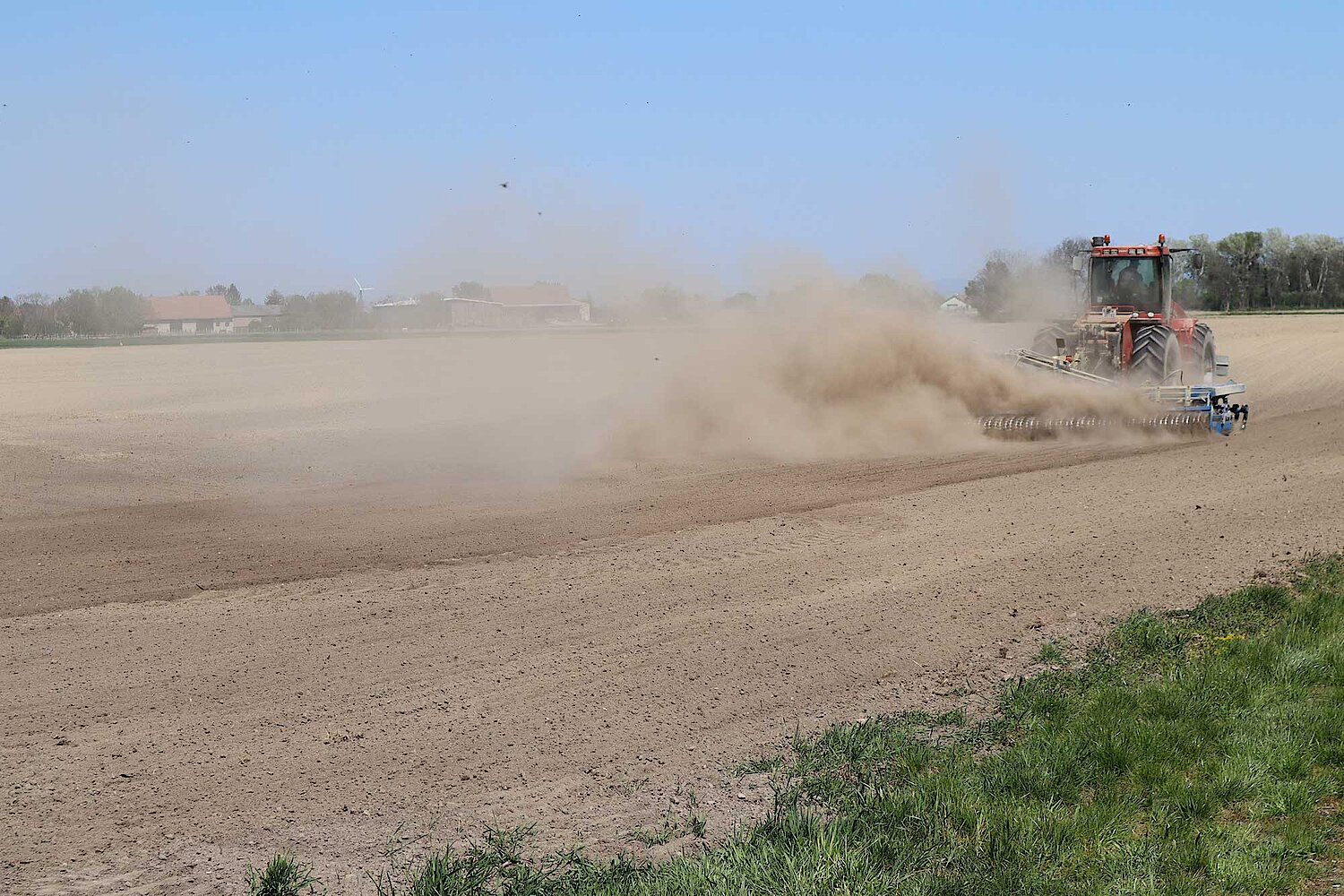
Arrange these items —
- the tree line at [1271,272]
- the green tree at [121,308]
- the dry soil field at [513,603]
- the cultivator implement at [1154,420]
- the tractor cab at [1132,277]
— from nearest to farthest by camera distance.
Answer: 1. the dry soil field at [513,603]
2. the cultivator implement at [1154,420]
3. the tractor cab at [1132,277]
4. the green tree at [121,308]
5. the tree line at [1271,272]

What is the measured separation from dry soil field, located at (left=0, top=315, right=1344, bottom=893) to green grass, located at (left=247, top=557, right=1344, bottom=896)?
48cm

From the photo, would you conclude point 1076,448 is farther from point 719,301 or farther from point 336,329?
point 336,329

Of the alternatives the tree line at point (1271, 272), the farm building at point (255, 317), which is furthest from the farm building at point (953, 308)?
the tree line at point (1271, 272)

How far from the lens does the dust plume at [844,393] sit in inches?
741

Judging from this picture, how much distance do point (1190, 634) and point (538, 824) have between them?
5.35 meters

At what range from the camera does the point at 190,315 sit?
65.1 metres

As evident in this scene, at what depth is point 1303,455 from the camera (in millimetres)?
17031

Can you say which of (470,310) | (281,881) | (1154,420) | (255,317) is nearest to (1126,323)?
(1154,420)

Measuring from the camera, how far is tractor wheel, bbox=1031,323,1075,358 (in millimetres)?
21922

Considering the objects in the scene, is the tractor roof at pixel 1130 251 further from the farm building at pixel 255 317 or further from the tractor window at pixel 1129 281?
the farm building at pixel 255 317

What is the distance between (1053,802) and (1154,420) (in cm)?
1511

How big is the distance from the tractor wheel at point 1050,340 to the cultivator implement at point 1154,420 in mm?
2068

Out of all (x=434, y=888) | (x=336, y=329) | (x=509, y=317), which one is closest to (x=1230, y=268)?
(x=336, y=329)

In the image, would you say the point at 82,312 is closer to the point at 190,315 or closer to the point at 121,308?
the point at 121,308
